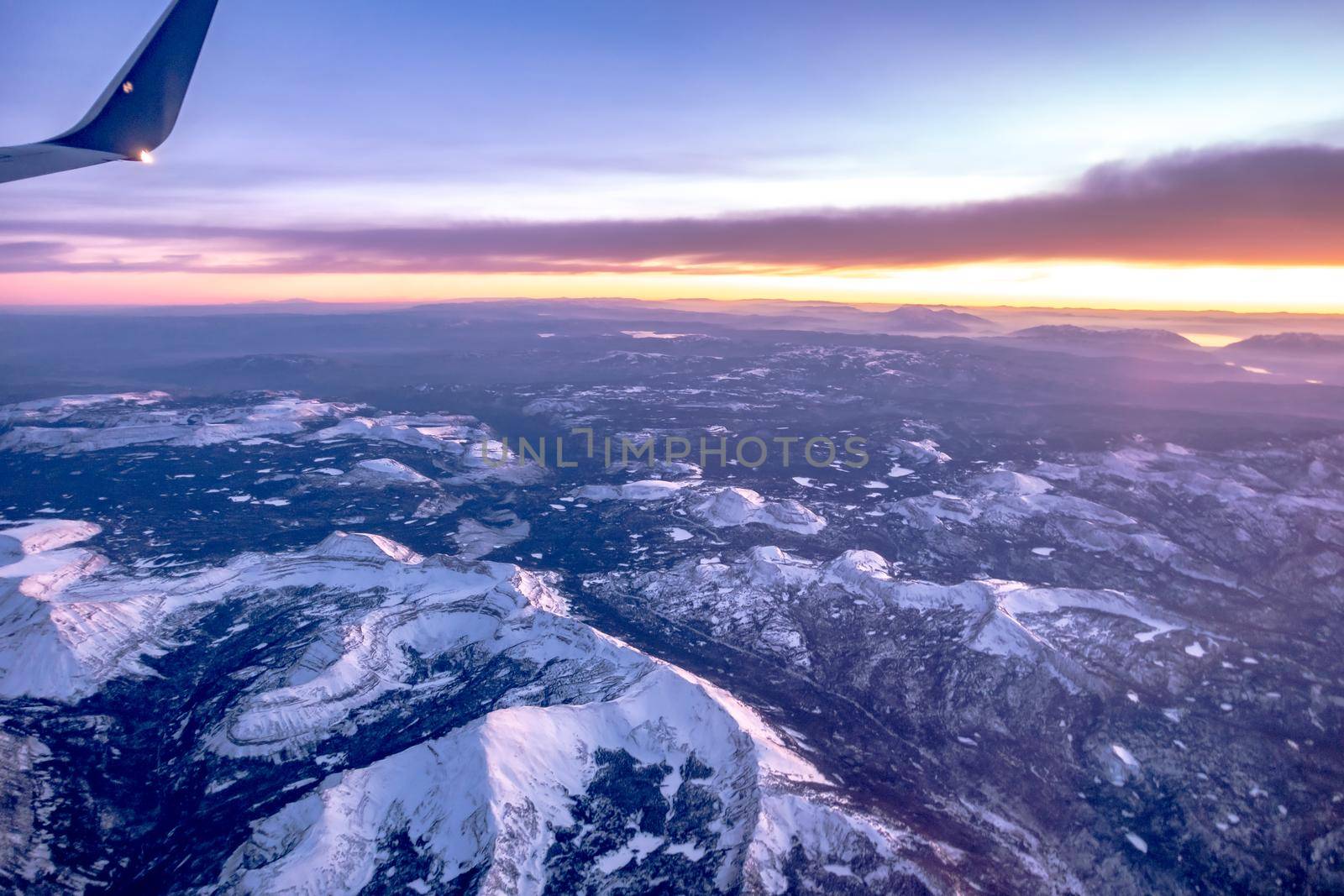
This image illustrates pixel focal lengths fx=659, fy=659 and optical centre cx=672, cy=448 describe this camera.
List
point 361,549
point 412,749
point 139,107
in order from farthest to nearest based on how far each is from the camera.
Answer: point 361,549 < point 412,749 < point 139,107

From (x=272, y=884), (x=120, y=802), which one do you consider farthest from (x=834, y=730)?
(x=120, y=802)

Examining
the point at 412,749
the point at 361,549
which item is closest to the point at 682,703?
the point at 412,749

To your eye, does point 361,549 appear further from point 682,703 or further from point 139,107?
point 139,107

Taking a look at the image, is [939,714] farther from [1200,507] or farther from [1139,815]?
[1200,507]

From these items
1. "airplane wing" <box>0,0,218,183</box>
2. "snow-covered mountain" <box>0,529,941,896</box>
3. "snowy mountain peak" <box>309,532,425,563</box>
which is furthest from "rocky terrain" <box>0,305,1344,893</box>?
"airplane wing" <box>0,0,218,183</box>

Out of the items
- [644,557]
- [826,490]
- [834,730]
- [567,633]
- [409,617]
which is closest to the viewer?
[834,730]

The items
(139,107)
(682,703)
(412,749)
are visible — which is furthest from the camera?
(682,703)

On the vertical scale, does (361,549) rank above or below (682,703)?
below

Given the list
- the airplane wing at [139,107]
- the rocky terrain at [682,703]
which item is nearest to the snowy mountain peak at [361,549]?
the rocky terrain at [682,703]

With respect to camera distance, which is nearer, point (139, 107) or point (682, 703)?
point (139, 107)
